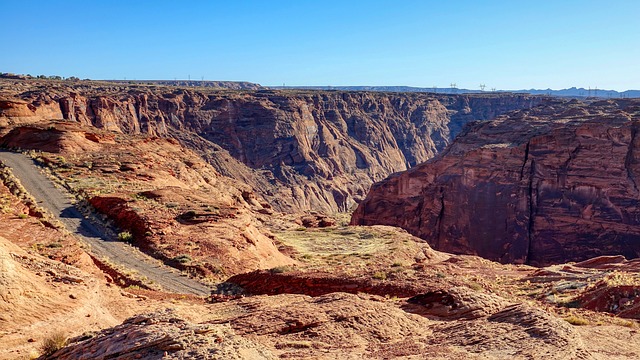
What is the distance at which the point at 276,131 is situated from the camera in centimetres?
10494

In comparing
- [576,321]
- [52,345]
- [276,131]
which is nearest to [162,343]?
[52,345]

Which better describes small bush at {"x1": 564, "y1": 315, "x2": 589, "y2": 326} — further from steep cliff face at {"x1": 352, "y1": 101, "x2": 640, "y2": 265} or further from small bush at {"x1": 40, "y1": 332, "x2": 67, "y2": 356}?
steep cliff face at {"x1": 352, "y1": 101, "x2": 640, "y2": 265}

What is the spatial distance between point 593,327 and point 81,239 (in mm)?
18366

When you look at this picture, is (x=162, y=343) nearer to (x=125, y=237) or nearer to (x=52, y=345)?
(x=52, y=345)

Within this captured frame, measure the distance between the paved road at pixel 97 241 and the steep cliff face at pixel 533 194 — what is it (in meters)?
34.7

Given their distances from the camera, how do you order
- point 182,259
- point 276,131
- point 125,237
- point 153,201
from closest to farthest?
1. point 182,259
2. point 125,237
3. point 153,201
4. point 276,131

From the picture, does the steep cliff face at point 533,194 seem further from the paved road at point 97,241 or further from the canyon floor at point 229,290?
the paved road at point 97,241

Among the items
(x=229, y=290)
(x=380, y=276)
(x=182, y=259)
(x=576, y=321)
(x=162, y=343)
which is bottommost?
(x=229, y=290)

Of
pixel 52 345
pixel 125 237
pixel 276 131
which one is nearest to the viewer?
pixel 52 345

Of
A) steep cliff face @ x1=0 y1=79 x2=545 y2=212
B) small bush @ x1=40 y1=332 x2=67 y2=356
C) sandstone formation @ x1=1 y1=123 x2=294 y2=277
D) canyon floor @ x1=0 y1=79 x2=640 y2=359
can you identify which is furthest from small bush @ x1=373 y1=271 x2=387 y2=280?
steep cliff face @ x1=0 y1=79 x2=545 y2=212

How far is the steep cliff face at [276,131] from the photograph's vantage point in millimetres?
86062

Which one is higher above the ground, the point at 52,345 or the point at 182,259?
the point at 52,345

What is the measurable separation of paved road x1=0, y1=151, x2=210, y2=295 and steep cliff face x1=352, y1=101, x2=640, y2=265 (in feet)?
114

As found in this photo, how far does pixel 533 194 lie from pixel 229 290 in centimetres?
3645
